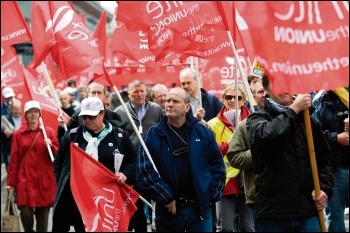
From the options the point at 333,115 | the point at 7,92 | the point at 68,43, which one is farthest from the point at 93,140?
the point at 7,92

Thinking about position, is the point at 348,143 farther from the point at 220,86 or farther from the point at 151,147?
the point at 220,86

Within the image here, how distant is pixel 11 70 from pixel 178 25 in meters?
6.99

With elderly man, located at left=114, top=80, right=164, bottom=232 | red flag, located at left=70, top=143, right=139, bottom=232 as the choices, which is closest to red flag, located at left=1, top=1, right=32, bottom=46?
elderly man, located at left=114, top=80, right=164, bottom=232

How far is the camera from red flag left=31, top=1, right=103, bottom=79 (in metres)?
9.81

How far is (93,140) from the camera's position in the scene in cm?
930

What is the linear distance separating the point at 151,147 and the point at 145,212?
331 centimetres

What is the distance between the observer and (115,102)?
1617 cm

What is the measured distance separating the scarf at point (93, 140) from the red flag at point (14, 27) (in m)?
3.13

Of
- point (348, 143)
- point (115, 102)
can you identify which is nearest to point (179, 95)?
point (348, 143)

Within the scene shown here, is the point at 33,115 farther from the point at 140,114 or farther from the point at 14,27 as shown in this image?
the point at 140,114

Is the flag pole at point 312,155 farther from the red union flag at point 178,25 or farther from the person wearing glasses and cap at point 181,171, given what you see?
the red union flag at point 178,25

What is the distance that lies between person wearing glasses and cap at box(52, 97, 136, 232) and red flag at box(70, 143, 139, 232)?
21 cm

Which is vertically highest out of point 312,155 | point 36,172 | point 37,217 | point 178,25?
point 178,25

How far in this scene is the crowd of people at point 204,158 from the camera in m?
6.88
